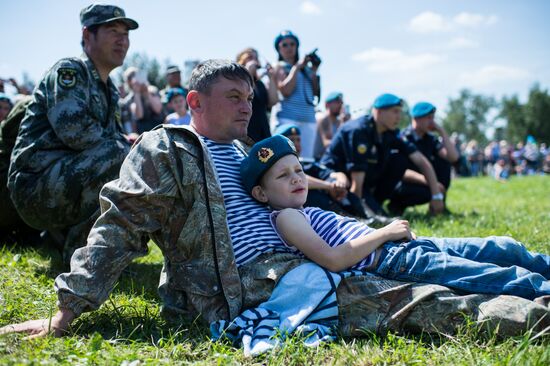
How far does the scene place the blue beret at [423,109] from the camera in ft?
24.0

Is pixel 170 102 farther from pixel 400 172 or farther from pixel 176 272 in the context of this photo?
pixel 176 272

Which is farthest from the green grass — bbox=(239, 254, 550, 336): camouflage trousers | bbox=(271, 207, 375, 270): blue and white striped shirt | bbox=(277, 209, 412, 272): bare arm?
bbox=(271, 207, 375, 270): blue and white striped shirt

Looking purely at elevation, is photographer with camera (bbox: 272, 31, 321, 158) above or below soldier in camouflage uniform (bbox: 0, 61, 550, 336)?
above

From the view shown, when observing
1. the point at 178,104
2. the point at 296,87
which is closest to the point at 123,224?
the point at 296,87

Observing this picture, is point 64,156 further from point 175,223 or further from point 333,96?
point 333,96

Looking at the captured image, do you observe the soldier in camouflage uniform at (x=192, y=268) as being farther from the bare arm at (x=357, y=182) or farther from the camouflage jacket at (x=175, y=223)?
the bare arm at (x=357, y=182)

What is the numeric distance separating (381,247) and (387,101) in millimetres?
4106

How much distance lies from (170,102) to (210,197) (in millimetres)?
5756

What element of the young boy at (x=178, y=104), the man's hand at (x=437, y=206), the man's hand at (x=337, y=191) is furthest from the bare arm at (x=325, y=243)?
the young boy at (x=178, y=104)

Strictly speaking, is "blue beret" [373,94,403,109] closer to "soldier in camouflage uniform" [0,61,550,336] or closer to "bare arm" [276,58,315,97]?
"bare arm" [276,58,315,97]

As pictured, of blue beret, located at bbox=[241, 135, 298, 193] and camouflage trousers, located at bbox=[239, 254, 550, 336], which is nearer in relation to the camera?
camouflage trousers, located at bbox=[239, 254, 550, 336]

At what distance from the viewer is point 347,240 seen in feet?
8.54

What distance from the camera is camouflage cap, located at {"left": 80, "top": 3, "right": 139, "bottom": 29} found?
4113 mm

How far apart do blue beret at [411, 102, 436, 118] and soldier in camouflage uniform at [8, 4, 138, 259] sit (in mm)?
4854
